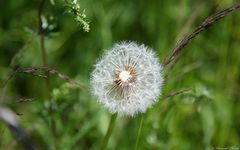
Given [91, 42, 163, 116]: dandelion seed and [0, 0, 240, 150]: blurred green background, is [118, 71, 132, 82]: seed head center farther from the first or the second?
[0, 0, 240, 150]: blurred green background

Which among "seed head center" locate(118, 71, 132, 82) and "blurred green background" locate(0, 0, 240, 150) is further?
"blurred green background" locate(0, 0, 240, 150)

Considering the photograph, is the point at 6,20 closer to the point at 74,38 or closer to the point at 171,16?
the point at 74,38

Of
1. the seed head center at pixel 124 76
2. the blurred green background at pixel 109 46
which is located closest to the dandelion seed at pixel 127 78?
the seed head center at pixel 124 76

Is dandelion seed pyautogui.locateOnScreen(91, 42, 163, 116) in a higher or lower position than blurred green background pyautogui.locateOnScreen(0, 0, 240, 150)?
lower

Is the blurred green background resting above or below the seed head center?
above

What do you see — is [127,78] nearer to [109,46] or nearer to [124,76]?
[124,76]

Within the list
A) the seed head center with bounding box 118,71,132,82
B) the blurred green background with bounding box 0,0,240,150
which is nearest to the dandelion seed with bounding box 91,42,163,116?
the seed head center with bounding box 118,71,132,82
